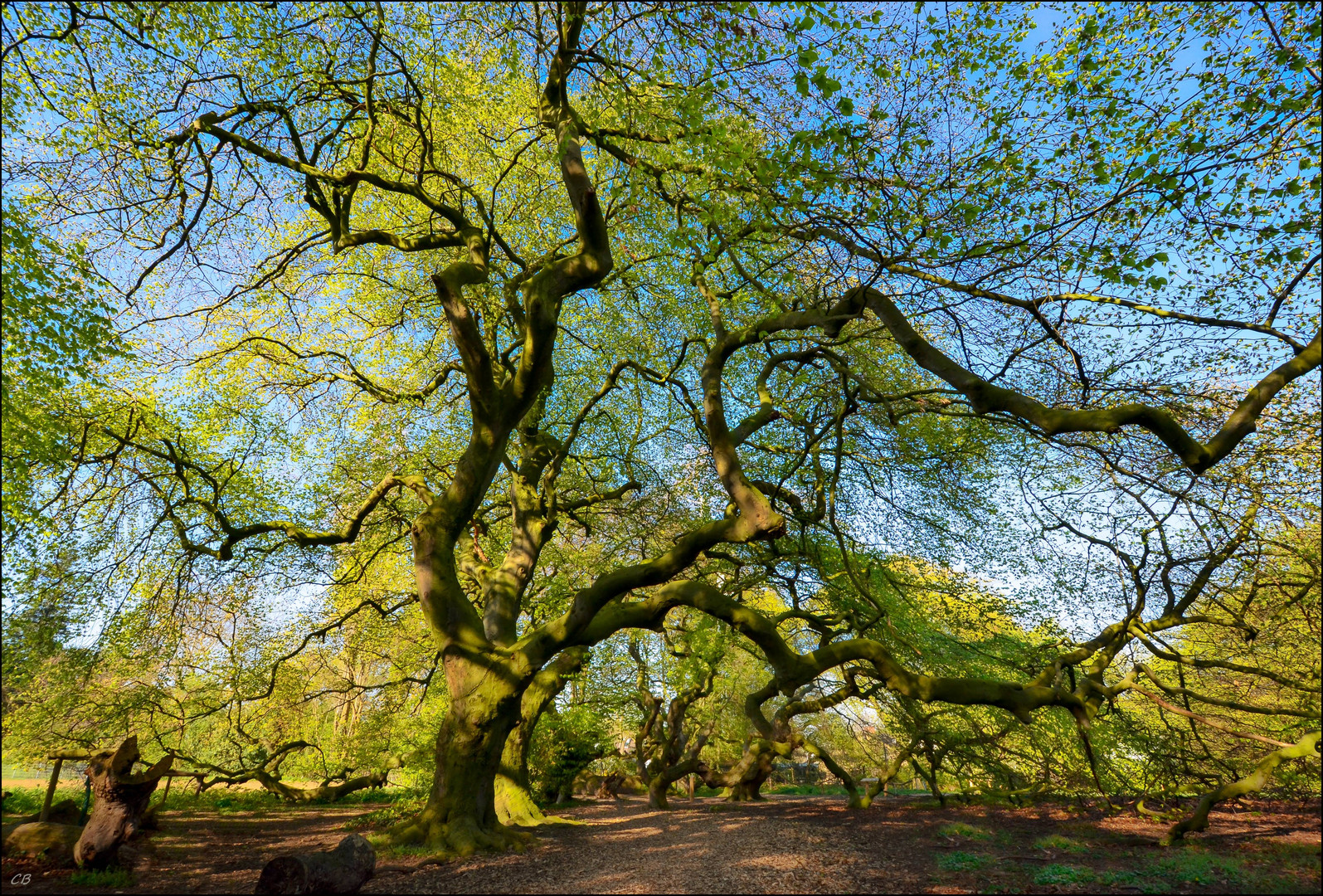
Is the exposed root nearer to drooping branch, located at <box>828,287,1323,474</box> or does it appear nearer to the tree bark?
→ the tree bark

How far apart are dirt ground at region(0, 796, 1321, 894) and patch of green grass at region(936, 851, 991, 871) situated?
0.11ft

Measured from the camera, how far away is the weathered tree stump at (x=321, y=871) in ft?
18.0

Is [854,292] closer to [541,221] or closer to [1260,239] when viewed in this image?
[1260,239]

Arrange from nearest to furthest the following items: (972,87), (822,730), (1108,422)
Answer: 1. (1108,422)
2. (972,87)
3. (822,730)

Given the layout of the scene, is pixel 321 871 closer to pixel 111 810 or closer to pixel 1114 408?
pixel 111 810

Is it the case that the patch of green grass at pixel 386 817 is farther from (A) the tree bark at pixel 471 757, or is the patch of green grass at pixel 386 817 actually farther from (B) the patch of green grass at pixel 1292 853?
(B) the patch of green grass at pixel 1292 853

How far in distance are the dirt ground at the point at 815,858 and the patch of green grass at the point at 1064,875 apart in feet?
0.09

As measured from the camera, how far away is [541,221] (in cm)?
1298

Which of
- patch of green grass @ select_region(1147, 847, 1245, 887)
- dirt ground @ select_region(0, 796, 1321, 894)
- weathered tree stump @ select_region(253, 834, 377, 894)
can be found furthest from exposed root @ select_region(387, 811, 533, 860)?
patch of green grass @ select_region(1147, 847, 1245, 887)

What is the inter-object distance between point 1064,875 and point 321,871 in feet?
22.6

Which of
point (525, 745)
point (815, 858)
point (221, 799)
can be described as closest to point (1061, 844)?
point (815, 858)

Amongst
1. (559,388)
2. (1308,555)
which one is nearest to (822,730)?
(559,388)

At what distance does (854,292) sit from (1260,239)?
146 inches

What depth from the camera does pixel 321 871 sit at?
5.63m
